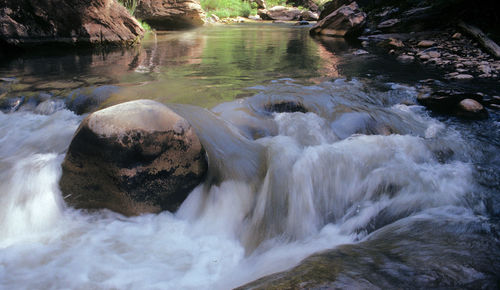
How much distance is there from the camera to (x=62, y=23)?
7.03m

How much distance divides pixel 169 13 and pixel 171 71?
33.6ft

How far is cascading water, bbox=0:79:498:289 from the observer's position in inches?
76.2

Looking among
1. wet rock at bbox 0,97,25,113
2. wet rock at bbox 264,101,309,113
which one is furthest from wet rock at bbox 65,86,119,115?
wet rock at bbox 264,101,309,113

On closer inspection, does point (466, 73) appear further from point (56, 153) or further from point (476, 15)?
point (56, 153)

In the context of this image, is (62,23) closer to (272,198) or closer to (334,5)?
(272,198)

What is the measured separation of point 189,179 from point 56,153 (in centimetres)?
147

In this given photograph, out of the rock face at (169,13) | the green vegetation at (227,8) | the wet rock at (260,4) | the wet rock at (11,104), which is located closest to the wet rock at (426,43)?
the wet rock at (11,104)

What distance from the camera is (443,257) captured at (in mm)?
1489

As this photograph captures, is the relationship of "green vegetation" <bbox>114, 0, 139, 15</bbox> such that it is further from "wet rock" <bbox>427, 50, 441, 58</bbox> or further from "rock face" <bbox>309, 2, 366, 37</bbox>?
"wet rock" <bbox>427, 50, 441, 58</bbox>

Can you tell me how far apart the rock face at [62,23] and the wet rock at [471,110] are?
7.92 meters

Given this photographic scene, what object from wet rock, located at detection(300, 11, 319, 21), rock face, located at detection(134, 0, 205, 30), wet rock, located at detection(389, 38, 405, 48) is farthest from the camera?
wet rock, located at detection(300, 11, 319, 21)

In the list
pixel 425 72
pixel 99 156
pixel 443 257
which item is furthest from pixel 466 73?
pixel 99 156

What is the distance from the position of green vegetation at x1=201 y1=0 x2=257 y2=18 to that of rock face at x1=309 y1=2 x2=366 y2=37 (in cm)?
1268

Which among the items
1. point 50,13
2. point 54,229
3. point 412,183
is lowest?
point 54,229
